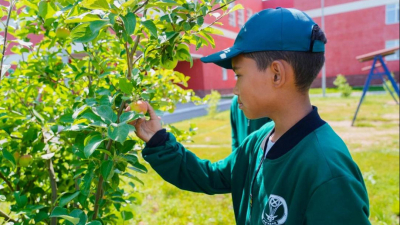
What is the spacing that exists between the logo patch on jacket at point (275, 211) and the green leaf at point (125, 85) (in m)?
0.53

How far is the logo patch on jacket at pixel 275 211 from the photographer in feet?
3.21

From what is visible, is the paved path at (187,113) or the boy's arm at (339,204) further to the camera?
the paved path at (187,113)

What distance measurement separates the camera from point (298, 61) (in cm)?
106

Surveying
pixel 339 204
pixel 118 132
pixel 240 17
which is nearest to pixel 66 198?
pixel 118 132

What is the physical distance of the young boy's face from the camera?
108 cm

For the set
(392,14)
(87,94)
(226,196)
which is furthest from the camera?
(392,14)

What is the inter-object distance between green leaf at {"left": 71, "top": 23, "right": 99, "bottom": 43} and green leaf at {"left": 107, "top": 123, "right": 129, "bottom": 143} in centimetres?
25

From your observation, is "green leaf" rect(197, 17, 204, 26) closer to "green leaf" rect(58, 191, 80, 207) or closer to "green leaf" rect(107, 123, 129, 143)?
"green leaf" rect(107, 123, 129, 143)

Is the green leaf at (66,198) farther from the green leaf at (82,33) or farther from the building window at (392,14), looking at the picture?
the building window at (392,14)

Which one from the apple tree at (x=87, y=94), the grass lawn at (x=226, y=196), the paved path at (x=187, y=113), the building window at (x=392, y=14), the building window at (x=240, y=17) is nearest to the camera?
the apple tree at (x=87, y=94)

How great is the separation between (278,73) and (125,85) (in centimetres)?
46

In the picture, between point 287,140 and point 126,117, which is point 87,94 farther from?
point 287,140

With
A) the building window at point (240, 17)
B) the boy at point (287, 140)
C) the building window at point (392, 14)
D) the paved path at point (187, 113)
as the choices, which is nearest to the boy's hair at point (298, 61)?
the boy at point (287, 140)

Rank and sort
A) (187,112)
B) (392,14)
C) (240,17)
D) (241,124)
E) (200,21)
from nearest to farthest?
(200,21)
(240,17)
(241,124)
(187,112)
(392,14)
